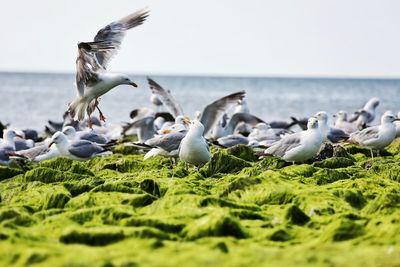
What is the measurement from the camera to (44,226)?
597cm

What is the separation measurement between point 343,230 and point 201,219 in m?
1.05

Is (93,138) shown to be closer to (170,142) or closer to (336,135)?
(170,142)

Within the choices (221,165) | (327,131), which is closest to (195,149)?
(221,165)

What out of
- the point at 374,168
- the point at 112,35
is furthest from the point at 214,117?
the point at 374,168

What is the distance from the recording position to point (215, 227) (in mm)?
5688

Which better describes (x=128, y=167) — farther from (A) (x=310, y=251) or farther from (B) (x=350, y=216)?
(A) (x=310, y=251)

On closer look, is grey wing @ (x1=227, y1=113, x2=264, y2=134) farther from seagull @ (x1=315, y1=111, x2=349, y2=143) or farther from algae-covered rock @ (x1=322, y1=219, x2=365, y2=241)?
algae-covered rock @ (x1=322, y1=219, x2=365, y2=241)

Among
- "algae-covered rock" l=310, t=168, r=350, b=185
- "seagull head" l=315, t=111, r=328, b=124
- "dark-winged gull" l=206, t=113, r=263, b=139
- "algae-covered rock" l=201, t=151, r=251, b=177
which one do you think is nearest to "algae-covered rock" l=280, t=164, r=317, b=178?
"algae-covered rock" l=310, t=168, r=350, b=185

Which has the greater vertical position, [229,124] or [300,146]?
[300,146]

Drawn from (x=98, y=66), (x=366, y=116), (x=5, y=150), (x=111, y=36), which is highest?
(x=111, y=36)

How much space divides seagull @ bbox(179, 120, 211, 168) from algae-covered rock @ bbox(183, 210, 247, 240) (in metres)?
4.10

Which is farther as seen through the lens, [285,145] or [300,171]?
[285,145]

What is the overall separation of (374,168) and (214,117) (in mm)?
5094

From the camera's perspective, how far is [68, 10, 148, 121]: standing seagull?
1120 centimetres
